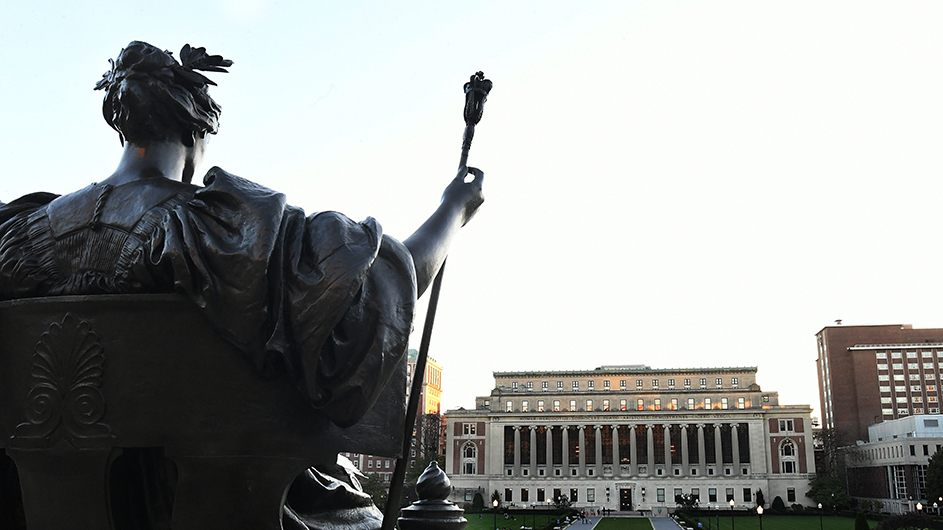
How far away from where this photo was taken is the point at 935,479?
56.1 m

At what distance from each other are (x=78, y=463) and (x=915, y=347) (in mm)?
104312

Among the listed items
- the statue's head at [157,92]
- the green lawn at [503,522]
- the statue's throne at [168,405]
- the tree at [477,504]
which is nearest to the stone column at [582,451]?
the tree at [477,504]

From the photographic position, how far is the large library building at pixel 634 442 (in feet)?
256

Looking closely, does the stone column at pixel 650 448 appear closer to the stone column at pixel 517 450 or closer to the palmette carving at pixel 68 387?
the stone column at pixel 517 450

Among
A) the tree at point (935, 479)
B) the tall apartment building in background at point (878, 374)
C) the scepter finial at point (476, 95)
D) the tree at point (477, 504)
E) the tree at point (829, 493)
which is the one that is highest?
the tall apartment building in background at point (878, 374)

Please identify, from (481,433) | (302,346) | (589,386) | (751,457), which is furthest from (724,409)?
(302,346)

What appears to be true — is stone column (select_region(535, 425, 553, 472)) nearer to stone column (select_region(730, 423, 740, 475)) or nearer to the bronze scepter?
stone column (select_region(730, 423, 740, 475))

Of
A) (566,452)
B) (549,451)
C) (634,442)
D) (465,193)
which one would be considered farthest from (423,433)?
(465,193)

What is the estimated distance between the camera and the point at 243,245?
1.55 metres

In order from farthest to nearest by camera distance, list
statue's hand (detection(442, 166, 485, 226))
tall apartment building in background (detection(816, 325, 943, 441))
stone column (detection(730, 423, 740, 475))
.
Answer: tall apartment building in background (detection(816, 325, 943, 441)) → stone column (detection(730, 423, 740, 475)) → statue's hand (detection(442, 166, 485, 226))

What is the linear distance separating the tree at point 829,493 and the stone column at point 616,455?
61.8ft

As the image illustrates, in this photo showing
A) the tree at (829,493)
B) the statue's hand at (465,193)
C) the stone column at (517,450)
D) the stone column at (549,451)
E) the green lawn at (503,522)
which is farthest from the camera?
the stone column at (517,450)

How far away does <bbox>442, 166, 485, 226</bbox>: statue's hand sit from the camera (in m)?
2.29

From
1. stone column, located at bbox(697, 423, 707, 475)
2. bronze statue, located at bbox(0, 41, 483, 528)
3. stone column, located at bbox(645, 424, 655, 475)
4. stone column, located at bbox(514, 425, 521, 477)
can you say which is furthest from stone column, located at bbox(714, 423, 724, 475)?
bronze statue, located at bbox(0, 41, 483, 528)
